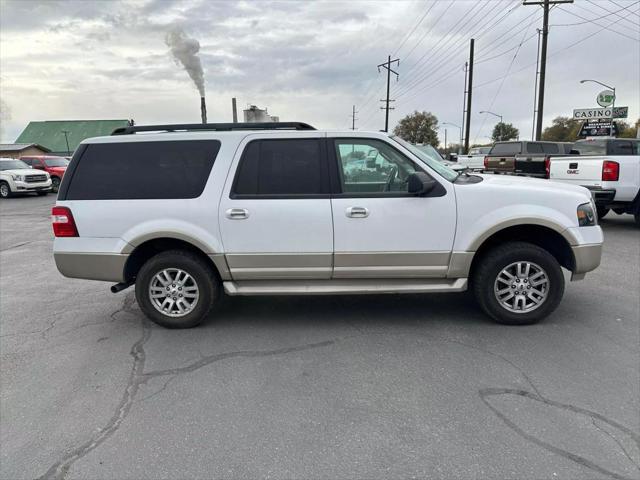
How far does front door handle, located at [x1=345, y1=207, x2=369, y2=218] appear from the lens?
4102 mm

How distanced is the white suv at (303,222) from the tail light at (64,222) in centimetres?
1

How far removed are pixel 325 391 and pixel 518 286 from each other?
7.34ft

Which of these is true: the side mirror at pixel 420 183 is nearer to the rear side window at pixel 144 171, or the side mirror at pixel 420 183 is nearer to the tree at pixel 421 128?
the rear side window at pixel 144 171

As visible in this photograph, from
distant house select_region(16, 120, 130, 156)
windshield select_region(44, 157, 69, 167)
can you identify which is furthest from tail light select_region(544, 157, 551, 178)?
distant house select_region(16, 120, 130, 156)

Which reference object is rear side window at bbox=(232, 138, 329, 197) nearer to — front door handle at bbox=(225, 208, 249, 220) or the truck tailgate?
front door handle at bbox=(225, 208, 249, 220)

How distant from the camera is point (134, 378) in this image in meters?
3.50

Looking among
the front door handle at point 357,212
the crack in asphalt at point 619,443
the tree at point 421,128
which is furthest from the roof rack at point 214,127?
the tree at point 421,128

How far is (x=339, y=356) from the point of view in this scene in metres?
3.77

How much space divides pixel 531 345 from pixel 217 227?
307 cm

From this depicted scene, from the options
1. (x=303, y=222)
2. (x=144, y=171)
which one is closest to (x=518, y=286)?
(x=303, y=222)

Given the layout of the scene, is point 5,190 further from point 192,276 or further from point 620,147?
point 620,147

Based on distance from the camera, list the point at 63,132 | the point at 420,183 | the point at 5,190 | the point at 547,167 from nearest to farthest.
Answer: the point at 420,183
the point at 547,167
the point at 5,190
the point at 63,132

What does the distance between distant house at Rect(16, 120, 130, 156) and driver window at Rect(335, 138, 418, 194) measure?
60.7 meters

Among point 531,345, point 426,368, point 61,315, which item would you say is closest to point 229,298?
point 61,315
